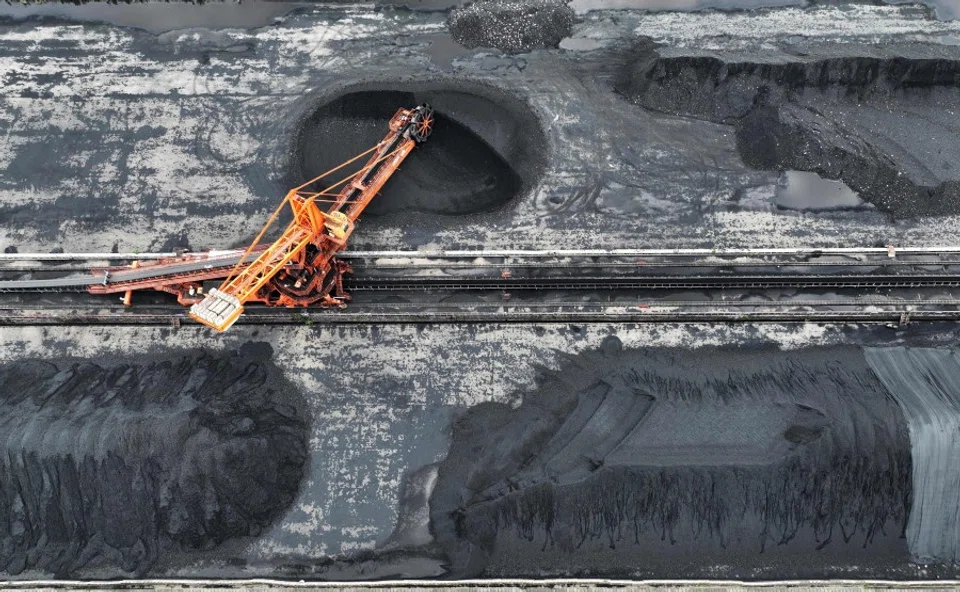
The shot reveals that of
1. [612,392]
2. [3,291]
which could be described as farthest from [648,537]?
[3,291]

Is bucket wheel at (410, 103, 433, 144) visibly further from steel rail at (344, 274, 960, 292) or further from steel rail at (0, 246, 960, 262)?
steel rail at (344, 274, 960, 292)

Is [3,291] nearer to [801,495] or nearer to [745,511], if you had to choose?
[745,511]

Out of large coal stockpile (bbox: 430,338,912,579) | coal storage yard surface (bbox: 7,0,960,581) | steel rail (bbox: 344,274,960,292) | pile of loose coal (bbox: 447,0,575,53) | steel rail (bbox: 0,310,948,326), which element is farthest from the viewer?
pile of loose coal (bbox: 447,0,575,53)

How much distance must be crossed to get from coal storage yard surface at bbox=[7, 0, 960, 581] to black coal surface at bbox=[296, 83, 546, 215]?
12 cm

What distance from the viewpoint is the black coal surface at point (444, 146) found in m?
20.3

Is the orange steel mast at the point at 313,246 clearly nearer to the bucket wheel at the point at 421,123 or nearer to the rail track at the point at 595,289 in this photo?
the bucket wheel at the point at 421,123

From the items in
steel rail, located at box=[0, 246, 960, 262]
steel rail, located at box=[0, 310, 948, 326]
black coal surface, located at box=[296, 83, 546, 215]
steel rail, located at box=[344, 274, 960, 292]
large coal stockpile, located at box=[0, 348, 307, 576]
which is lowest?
large coal stockpile, located at box=[0, 348, 307, 576]

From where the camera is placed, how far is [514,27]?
72.2 ft

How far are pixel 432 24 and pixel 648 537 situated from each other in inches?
712

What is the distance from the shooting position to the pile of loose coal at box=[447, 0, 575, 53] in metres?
22.0

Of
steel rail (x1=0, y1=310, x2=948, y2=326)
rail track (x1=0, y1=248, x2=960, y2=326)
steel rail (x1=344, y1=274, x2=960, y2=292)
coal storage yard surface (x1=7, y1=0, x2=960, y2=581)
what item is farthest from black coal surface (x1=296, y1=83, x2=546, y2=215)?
steel rail (x1=0, y1=310, x2=948, y2=326)

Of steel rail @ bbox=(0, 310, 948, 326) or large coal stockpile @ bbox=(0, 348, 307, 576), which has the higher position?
steel rail @ bbox=(0, 310, 948, 326)

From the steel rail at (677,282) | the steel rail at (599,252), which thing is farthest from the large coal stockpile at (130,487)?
the steel rail at (677,282)

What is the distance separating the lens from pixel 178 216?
20.2m
